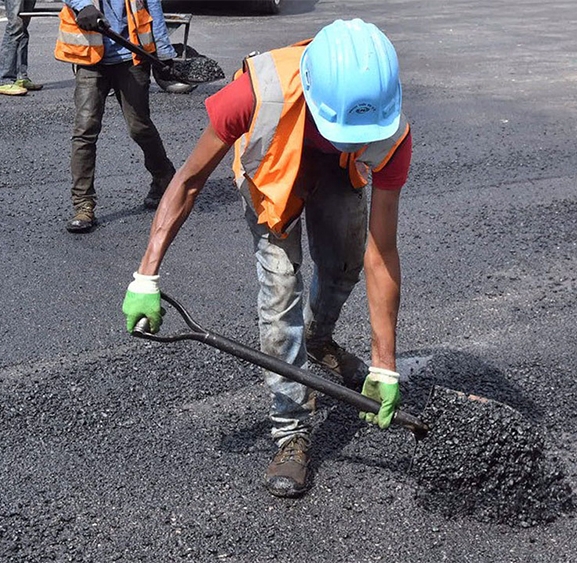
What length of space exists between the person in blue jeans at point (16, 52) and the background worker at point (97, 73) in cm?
324

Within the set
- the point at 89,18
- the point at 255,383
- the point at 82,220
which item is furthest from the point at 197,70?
the point at 255,383

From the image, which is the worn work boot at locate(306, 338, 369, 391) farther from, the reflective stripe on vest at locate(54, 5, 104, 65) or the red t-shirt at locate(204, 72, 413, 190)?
the reflective stripe on vest at locate(54, 5, 104, 65)

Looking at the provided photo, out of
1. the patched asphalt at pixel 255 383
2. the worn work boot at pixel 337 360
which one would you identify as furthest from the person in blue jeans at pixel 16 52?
the worn work boot at pixel 337 360

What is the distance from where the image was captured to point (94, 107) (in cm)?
604

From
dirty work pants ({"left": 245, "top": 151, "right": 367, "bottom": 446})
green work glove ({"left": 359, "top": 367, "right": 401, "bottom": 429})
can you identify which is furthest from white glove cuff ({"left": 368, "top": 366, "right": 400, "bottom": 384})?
dirty work pants ({"left": 245, "top": 151, "right": 367, "bottom": 446})

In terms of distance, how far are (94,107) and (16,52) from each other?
3546 mm

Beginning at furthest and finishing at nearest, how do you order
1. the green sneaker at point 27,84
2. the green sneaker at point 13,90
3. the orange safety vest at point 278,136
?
1. the green sneaker at point 27,84
2. the green sneaker at point 13,90
3. the orange safety vest at point 278,136

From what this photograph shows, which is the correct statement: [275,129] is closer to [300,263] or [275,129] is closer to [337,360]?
[300,263]

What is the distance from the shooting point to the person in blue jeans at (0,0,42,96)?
9086 mm

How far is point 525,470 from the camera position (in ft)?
11.2

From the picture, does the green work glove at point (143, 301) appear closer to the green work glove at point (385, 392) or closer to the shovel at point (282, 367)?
the shovel at point (282, 367)

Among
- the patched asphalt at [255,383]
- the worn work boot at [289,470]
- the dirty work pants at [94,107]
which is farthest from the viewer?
the dirty work pants at [94,107]

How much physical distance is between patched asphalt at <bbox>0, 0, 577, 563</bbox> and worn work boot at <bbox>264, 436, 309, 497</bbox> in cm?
5

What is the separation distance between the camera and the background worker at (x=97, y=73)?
588 cm
